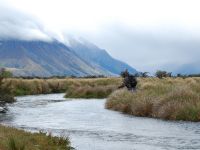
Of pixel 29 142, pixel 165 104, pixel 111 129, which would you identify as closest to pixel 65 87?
pixel 165 104

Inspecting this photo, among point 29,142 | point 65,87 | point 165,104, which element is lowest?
point 29,142

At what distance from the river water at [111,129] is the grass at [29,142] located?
133 cm

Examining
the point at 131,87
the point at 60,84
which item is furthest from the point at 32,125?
the point at 60,84

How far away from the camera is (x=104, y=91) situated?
77625mm

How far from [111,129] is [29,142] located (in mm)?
11823

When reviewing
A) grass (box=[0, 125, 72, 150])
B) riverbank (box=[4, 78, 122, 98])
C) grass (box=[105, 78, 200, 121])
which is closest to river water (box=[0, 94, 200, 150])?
grass (box=[0, 125, 72, 150])

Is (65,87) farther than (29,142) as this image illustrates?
Yes

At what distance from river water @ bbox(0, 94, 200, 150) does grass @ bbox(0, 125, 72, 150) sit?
1.33m

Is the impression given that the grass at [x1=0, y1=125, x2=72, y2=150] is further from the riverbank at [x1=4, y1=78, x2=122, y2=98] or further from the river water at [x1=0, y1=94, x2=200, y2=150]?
the riverbank at [x1=4, y1=78, x2=122, y2=98]

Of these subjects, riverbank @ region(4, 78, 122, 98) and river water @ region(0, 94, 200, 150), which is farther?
riverbank @ region(4, 78, 122, 98)

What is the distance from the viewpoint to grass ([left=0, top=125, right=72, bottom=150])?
795 inches

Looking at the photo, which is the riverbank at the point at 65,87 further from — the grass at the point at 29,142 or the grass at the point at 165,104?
the grass at the point at 29,142

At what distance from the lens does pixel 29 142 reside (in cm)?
2267

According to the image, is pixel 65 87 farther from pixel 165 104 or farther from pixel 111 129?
pixel 111 129
